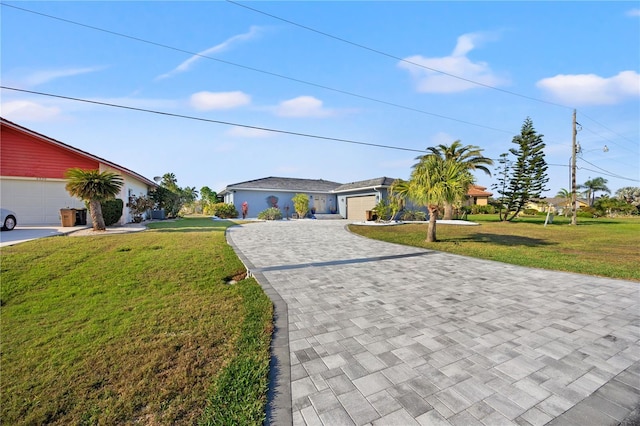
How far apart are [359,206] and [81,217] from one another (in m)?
18.7

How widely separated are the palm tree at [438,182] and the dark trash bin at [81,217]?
1607cm

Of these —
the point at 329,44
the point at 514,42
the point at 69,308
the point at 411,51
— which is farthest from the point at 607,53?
the point at 69,308

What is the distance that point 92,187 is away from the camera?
10.1 meters

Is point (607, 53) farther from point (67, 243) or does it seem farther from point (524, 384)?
point (67, 243)

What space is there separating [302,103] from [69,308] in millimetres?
11439

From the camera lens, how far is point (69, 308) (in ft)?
13.5

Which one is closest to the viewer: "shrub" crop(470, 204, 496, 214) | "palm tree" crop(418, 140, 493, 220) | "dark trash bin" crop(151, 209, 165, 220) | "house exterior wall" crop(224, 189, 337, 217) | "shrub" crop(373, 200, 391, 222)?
"shrub" crop(373, 200, 391, 222)

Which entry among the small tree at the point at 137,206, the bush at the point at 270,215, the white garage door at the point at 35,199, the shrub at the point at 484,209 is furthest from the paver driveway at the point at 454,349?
the shrub at the point at 484,209

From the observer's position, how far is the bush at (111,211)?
494 inches

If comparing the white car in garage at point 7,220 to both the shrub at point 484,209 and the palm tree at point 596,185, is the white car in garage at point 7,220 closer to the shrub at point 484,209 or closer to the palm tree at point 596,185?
the shrub at point 484,209

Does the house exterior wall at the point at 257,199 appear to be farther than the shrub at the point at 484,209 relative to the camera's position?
No

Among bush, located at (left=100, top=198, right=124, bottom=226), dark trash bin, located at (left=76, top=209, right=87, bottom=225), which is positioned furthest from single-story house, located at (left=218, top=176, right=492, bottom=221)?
dark trash bin, located at (left=76, top=209, right=87, bottom=225)

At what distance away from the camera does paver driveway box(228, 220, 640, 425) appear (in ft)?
6.76

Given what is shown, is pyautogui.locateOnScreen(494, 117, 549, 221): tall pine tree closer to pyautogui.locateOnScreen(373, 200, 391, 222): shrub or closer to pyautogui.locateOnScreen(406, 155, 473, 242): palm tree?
pyautogui.locateOnScreen(373, 200, 391, 222): shrub
